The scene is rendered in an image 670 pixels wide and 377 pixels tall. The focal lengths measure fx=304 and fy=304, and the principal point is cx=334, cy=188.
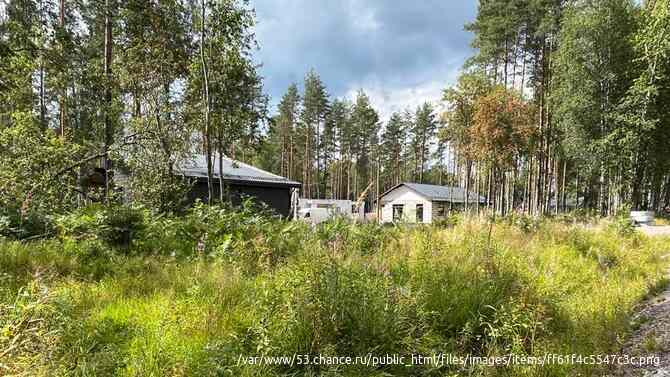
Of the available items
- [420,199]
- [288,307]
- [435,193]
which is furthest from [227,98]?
[435,193]

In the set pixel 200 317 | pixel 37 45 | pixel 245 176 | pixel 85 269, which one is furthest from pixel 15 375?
pixel 245 176

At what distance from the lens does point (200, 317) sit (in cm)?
221

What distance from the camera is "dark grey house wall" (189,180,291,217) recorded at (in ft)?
38.0

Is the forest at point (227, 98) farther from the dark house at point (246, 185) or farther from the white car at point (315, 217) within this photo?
the white car at point (315, 217)

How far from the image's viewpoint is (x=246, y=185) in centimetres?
1258

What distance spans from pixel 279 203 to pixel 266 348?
39.3ft

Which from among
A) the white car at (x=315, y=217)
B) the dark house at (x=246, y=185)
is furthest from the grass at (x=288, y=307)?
the dark house at (x=246, y=185)

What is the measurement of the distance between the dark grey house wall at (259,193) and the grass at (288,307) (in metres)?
7.48

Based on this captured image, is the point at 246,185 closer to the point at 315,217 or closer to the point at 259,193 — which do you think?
the point at 259,193

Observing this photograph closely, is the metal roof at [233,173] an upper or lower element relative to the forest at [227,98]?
lower

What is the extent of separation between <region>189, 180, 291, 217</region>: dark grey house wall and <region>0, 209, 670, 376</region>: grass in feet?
24.5

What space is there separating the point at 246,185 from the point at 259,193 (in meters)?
0.74

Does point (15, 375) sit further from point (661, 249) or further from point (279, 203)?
point (279, 203)

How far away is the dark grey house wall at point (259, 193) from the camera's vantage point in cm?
1157
